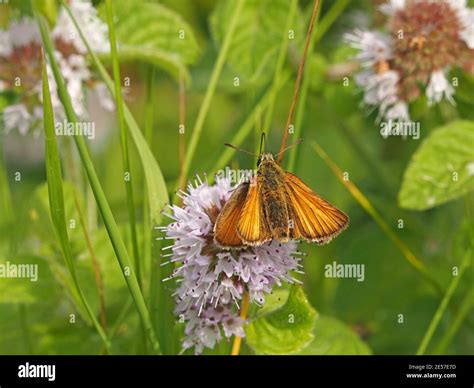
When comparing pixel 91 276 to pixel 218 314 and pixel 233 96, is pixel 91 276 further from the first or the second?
pixel 233 96

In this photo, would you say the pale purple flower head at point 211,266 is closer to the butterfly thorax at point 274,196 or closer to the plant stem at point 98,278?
the butterfly thorax at point 274,196

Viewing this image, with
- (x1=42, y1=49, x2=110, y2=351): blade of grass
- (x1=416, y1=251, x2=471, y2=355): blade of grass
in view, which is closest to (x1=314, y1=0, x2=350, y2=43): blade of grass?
(x1=416, y1=251, x2=471, y2=355): blade of grass

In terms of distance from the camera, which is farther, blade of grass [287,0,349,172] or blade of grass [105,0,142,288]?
blade of grass [287,0,349,172]

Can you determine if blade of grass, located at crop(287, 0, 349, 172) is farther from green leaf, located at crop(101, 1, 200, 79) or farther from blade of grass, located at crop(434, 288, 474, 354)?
blade of grass, located at crop(434, 288, 474, 354)

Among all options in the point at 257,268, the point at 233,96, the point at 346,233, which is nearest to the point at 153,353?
the point at 257,268

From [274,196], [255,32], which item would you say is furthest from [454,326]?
[255,32]

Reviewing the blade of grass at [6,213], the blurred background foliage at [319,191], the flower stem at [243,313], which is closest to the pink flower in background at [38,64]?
the blurred background foliage at [319,191]
